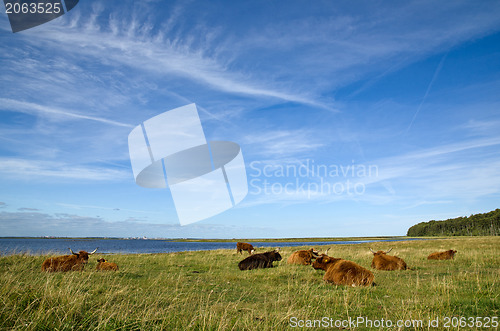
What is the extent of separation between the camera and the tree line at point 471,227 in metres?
106

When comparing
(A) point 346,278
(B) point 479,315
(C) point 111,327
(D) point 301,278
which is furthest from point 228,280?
(B) point 479,315

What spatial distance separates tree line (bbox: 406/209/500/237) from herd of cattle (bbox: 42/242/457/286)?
11535 cm

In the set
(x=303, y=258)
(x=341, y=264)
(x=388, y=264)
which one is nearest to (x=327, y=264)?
(x=341, y=264)

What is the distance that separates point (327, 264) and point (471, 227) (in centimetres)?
14556

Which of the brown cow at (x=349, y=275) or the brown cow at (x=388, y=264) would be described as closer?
the brown cow at (x=349, y=275)

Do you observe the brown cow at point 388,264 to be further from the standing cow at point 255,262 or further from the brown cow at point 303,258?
the standing cow at point 255,262

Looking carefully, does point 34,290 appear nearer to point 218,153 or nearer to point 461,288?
point 218,153

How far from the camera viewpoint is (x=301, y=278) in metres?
9.73

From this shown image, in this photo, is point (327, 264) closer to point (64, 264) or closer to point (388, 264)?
point (388, 264)

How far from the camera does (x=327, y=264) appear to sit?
11047mm

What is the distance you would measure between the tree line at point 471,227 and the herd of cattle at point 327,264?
115m

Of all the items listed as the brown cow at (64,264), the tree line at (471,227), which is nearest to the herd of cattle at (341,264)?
the brown cow at (64,264)

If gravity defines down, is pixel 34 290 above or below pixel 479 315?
above

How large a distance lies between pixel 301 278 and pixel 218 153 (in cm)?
561
